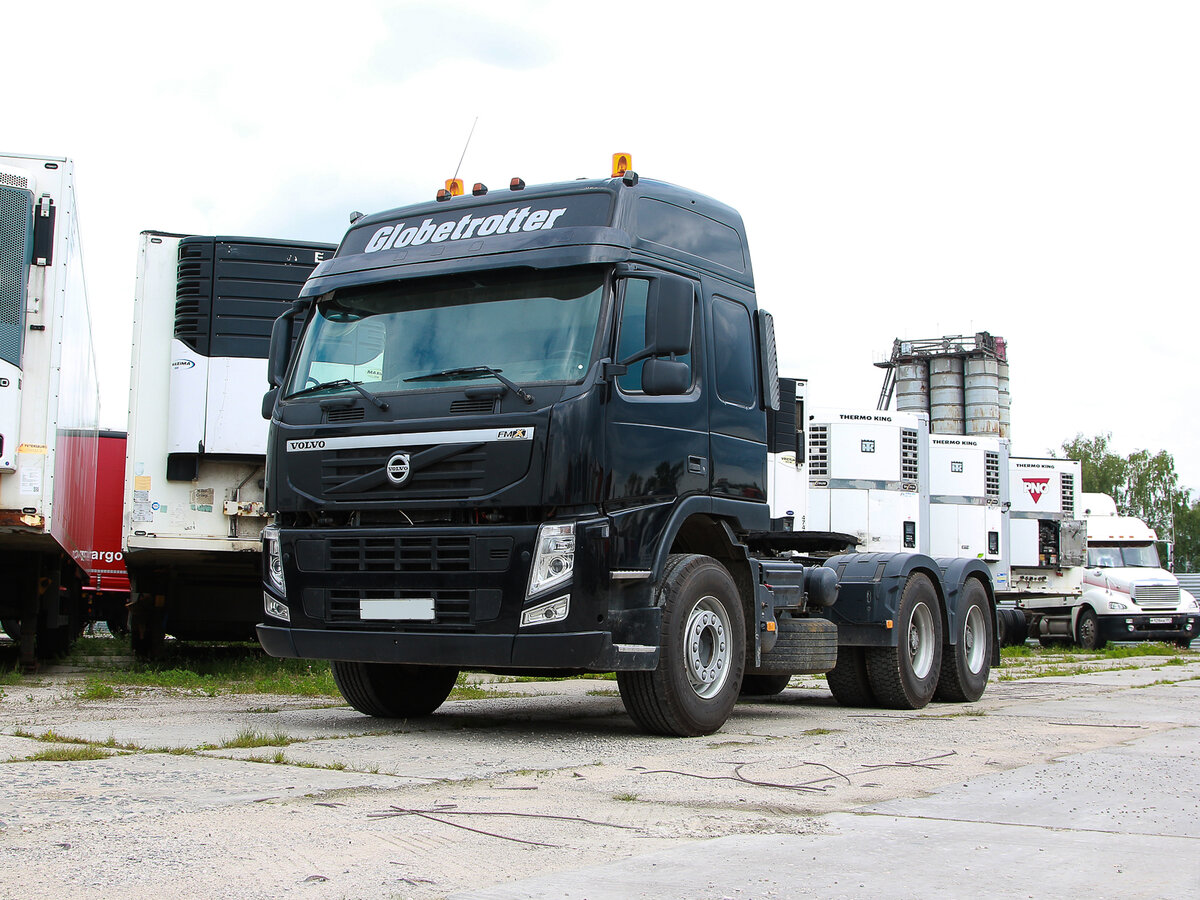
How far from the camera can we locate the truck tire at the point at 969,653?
10.9 m

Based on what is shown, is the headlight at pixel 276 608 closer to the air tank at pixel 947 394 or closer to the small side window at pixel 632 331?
the small side window at pixel 632 331

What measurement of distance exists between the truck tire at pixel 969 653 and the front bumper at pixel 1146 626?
57.1 feet

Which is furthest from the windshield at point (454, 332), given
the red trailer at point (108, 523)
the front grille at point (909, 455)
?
the front grille at point (909, 455)

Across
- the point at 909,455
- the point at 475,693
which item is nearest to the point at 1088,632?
the point at 909,455

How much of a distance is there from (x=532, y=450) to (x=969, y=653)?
18.7 ft

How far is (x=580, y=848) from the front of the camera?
13.8ft

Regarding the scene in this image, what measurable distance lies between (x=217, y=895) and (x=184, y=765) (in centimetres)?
236

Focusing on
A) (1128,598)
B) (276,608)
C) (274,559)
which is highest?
(274,559)

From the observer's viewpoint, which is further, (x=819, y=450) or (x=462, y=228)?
(x=819, y=450)

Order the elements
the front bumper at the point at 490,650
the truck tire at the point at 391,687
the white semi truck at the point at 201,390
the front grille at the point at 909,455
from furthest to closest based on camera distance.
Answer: the front grille at the point at 909,455, the white semi truck at the point at 201,390, the truck tire at the point at 391,687, the front bumper at the point at 490,650

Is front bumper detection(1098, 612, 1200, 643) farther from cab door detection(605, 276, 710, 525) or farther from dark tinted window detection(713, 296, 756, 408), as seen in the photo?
cab door detection(605, 276, 710, 525)

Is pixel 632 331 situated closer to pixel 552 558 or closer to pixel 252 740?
pixel 552 558

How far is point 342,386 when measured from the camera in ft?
25.0

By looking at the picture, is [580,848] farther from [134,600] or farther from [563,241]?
[134,600]
